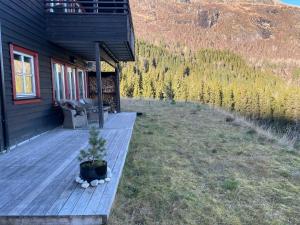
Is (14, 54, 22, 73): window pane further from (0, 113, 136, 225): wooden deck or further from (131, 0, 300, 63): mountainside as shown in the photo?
(131, 0, 300, 63): mountainside

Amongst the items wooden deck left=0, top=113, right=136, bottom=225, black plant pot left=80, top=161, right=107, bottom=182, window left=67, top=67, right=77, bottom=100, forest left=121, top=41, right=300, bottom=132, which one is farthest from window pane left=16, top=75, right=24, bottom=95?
forest left=121, top=41, right=300, bottom=132

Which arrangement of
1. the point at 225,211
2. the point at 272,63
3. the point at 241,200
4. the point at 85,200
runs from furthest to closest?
1. the point at 272,63
2. the point at 241,200
3. the point at 225,211
4. the point at 85,200

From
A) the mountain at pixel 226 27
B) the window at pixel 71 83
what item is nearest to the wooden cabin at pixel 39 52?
the window at pixel 71 83

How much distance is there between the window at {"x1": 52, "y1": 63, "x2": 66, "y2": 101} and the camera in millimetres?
8523

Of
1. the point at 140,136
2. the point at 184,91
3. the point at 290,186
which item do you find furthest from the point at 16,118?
the point at 184,91

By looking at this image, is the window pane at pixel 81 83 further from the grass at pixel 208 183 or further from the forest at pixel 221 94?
the forest at pixel 221 94

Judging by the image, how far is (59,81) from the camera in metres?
9.11

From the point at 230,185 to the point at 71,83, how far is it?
7783mm

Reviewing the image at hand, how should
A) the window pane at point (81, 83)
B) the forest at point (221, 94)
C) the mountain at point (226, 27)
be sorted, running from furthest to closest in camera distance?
1. the mountain at point (226, 27)
2. the forest at point (221, 94)
3. the window pane at point (81, 83)

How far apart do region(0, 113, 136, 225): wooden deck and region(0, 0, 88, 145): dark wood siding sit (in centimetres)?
71

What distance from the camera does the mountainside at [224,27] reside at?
107000 mm

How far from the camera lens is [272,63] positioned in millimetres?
109438

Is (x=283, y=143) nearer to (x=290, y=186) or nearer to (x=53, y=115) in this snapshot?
(x=290, y=186)

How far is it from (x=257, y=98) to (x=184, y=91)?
1310cm
